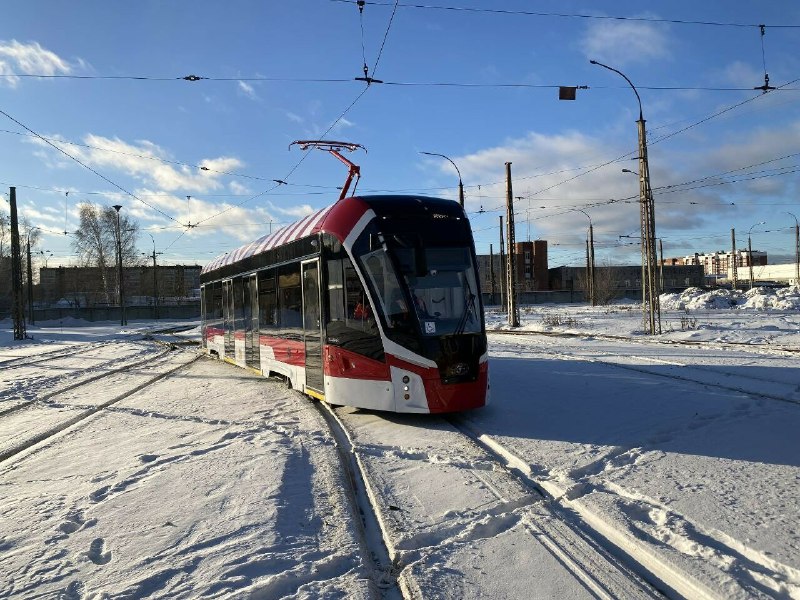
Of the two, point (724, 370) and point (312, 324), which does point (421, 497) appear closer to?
point (312, 324)

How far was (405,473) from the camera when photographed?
596cm

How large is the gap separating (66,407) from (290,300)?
440 cm

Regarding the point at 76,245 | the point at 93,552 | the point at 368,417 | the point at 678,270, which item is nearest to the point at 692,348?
the point at 368,417

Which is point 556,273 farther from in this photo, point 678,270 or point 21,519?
point 21,519

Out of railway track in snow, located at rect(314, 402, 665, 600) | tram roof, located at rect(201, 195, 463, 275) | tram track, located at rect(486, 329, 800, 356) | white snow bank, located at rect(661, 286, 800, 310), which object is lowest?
tram track, located at rect(486, 329, 800, 356)

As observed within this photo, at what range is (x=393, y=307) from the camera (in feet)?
26.8

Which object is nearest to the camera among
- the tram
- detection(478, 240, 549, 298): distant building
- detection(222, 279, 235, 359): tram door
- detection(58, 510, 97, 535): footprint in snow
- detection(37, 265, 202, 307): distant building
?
detection(58, 510, 97, 535): footprint in snow

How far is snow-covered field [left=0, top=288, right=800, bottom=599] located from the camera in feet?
12.0

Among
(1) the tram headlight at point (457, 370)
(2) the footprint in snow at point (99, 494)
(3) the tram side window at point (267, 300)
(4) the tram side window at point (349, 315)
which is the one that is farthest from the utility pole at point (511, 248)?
(2) the footprint in snow at point (99, 494)

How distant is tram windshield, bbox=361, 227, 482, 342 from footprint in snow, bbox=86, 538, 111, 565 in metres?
4.42

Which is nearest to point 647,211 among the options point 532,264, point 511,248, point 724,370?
point 511,248

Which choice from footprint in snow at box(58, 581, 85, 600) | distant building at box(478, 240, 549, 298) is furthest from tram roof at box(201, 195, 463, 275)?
distant building at box(478, 240, 549, 298)

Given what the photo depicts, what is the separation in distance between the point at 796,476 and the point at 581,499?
6.66 ft

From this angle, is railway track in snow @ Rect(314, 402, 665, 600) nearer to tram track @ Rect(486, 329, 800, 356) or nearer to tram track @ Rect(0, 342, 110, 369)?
tram track @ Rect(486, 329, 800, 356)
